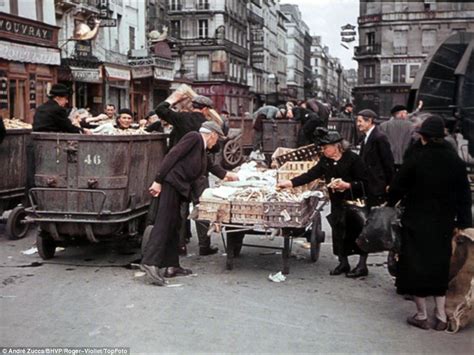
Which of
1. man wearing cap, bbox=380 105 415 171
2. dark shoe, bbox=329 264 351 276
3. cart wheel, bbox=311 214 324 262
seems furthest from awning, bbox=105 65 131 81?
dark shoe, bbox=329 264 351 276

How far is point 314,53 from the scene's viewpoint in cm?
13662

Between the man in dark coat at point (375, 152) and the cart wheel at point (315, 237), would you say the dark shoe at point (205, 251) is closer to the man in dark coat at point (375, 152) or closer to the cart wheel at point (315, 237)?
the cart wheel at point (315, 237)

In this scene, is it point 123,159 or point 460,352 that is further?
point 123,159

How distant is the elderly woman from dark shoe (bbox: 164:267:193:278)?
1.53m

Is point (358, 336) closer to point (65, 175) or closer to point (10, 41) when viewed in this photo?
point (65, 175)

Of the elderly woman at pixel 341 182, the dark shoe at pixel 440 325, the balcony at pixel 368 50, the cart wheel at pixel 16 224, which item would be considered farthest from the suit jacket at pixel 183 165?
the balcony at pixel 368 50

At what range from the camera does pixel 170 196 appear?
24.1 ft

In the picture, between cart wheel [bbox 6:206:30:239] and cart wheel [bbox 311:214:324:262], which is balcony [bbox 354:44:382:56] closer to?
cart wheel [bbox 6:206:30:239]

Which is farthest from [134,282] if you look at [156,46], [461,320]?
[156,46]

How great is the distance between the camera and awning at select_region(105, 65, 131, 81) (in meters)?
31.0

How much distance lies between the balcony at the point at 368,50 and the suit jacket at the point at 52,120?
5696cm

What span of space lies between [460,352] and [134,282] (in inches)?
143

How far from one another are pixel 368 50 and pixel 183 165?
193ft

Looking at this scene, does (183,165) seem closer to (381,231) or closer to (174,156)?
(174,156)
